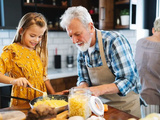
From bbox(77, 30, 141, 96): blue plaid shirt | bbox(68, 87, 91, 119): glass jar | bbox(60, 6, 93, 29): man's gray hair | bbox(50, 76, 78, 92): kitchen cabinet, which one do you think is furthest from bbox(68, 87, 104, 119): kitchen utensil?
bbox(50, 76, 78, 92): kitchen cabinet

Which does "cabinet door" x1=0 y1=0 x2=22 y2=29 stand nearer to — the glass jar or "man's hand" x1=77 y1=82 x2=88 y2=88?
"man's hand" x1=77 y1=82 x2=88 y2=88

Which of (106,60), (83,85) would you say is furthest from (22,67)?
(106,60)

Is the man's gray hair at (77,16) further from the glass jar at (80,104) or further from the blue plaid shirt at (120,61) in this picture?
the glass jar at (80,104)

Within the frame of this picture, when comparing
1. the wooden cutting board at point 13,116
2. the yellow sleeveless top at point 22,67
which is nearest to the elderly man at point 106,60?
the yellow sleeveless top at point 22,67

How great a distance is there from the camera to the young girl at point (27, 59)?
5.37 ft

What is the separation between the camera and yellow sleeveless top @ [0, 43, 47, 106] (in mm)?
1614

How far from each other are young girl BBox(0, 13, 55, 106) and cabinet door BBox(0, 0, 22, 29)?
0.94 m

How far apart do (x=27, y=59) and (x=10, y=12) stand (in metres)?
1.16

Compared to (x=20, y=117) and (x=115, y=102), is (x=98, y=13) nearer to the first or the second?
(x=115, y=102)

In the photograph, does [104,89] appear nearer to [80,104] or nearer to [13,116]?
[80,104]

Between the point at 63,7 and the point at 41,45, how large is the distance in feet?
5.00

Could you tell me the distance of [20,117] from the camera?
92cm

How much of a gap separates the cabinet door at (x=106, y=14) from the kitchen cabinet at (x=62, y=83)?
105 centimetres

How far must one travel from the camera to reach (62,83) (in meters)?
2.91
